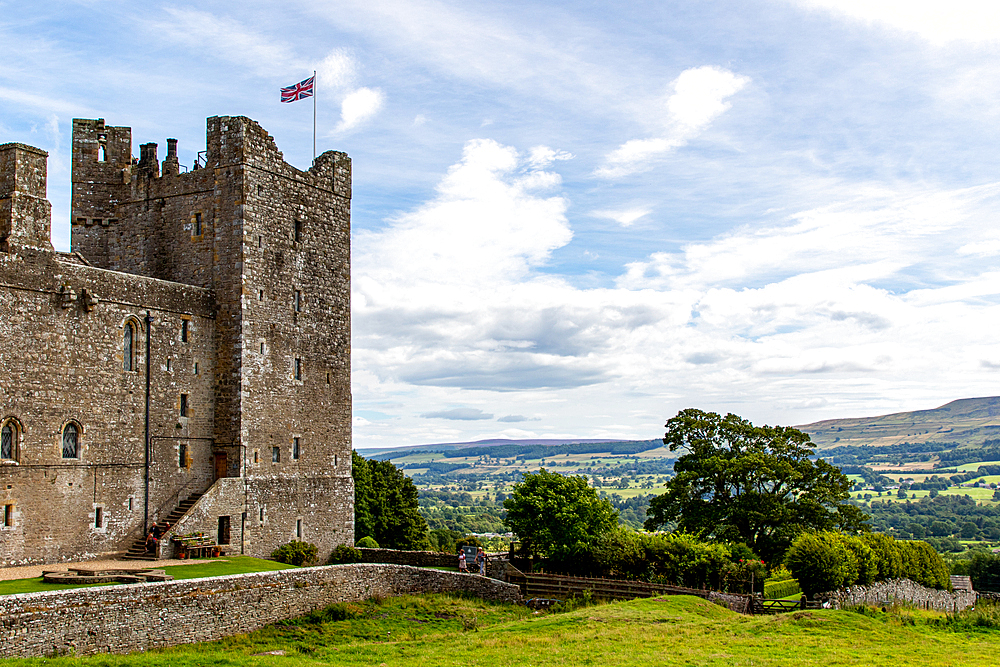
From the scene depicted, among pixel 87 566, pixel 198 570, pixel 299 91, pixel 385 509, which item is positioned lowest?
pixel 198 570

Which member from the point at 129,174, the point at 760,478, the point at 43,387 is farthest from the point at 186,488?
the point at 760,478

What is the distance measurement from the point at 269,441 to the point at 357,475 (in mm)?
15950

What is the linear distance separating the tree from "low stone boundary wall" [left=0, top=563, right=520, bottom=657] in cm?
814

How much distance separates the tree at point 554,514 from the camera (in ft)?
134

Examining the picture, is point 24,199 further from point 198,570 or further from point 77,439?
point 198,570

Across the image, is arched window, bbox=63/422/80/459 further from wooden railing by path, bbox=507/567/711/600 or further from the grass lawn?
wooden railing by path, bbox=507/567/711/600

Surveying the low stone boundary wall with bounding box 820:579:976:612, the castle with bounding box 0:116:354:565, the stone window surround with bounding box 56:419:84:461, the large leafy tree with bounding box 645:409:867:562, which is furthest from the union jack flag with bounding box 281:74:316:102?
the low stone boundary wall with bounding box 820:579:976:612

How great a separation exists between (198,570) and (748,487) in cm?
3004

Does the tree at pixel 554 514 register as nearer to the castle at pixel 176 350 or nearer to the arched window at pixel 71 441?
the castle at pixel 176 350

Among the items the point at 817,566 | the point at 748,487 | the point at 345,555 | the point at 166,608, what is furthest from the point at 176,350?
the point at 748,487

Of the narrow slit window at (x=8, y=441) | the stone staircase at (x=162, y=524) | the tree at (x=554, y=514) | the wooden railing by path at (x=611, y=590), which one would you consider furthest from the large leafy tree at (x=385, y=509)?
the narrow slit window at (x=8, y=441)

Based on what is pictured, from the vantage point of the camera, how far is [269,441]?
39125 mm

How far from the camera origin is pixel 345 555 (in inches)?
1641

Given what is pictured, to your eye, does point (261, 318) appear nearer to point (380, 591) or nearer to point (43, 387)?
point (43, 387)
